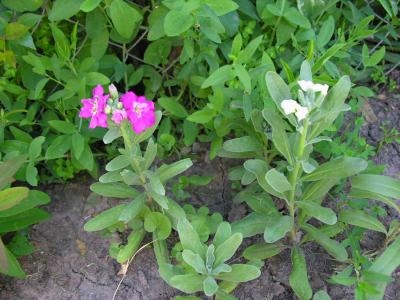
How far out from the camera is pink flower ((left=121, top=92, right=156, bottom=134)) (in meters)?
1.91

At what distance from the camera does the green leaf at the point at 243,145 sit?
221 cm

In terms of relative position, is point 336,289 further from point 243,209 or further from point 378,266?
point 243,209

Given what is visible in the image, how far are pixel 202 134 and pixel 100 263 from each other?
2.38 ft

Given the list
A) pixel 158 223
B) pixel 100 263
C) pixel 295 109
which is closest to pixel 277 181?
pixel 295 109

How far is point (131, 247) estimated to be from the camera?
225 centimetres

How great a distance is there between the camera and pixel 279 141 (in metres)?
1.97

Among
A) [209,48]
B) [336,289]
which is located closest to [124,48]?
[209,48]

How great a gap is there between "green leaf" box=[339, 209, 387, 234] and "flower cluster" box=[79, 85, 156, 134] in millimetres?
829

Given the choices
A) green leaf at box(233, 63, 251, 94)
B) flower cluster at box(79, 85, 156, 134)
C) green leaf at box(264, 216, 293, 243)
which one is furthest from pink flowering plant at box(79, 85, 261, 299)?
green leaf at box(233, 63, 251, 94)

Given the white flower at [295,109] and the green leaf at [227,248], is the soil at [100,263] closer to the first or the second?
the green leaf at [227,248]

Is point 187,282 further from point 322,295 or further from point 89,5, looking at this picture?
point 89,5

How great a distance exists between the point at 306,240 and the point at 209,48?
861 mm

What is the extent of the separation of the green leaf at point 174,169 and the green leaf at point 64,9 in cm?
69

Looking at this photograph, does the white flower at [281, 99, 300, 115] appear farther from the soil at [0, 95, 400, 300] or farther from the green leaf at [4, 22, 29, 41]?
the green leaf at [4, 22, 29, 41]
